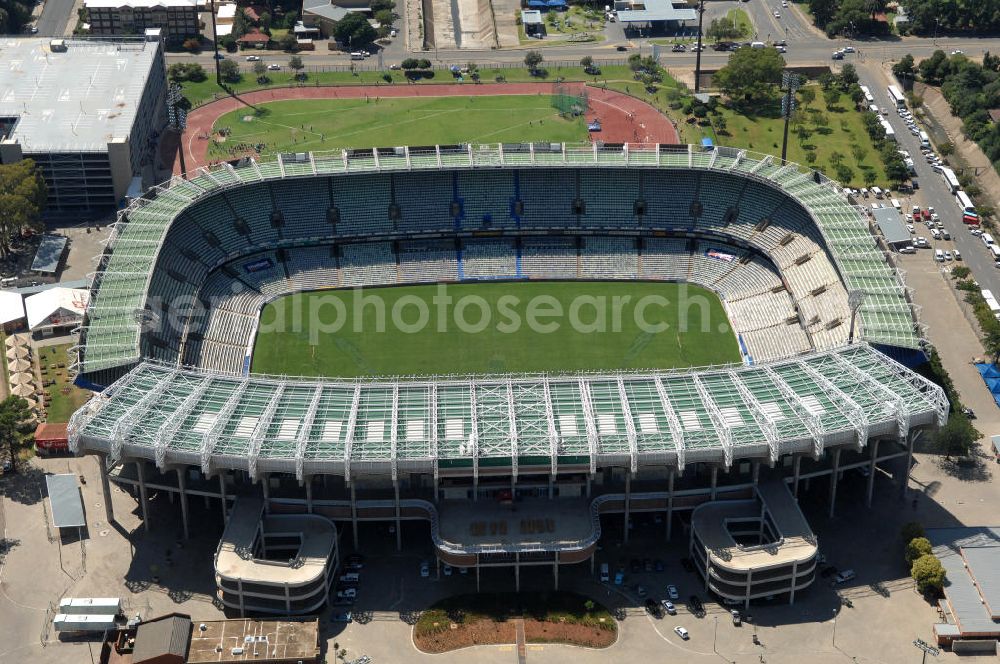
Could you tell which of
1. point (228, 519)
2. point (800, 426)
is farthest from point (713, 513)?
point (228, 519)

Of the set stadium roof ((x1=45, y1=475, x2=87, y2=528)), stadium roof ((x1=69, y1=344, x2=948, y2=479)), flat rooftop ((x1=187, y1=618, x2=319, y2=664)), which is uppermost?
stadium roof ((x1=69, y1=344, x2=948, y2=479))

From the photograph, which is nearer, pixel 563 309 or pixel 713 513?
pixel 713 513

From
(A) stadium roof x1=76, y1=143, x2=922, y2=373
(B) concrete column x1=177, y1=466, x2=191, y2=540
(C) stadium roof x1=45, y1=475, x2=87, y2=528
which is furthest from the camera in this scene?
(A) stadium roof x1=76, y1=143, x2=922, y2=373

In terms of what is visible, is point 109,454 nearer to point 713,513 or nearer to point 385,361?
point 385,361

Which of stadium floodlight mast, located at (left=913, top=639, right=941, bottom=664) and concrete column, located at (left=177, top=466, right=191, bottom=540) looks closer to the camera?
stadium floodlight mast, located at (left=913, top=639, right=941, bottom=664)

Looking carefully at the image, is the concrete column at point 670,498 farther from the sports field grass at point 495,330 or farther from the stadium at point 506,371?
the sports field grass at point 495,330

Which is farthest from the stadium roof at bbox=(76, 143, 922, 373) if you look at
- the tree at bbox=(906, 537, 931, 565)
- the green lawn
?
the tree at bbox=(906, 537, 931, 565)

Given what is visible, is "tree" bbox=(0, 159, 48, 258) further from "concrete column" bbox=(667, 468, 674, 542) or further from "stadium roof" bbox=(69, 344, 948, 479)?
"concrete column" bbox=(667, 468, 674, 542)
